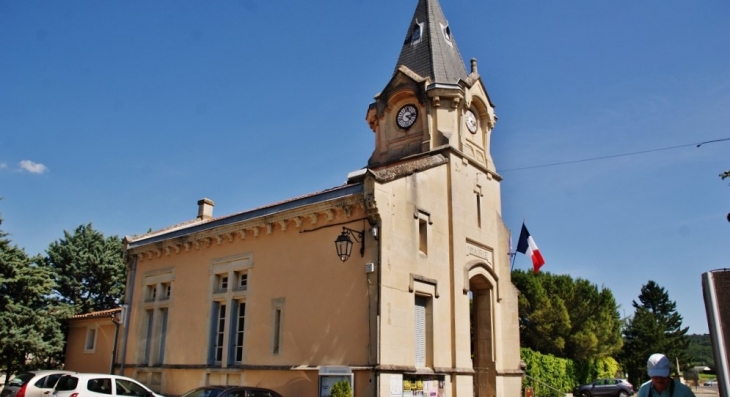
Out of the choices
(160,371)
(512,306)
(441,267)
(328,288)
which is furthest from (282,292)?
(512,306)

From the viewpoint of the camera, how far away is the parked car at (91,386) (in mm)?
14211

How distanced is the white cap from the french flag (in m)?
15.6

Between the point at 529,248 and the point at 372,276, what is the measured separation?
8392mm

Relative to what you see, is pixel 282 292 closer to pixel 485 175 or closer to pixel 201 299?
pixel 201 299

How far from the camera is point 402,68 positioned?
68.8 ft

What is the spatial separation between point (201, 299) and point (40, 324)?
8.72 metres

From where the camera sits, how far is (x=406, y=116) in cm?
2086

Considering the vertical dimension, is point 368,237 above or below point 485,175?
below

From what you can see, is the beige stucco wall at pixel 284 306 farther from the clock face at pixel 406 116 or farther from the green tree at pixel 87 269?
the green tree at pixel 87 269

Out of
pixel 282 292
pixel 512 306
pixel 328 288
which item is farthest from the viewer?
pixel 512 306

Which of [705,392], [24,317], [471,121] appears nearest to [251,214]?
[471,121]

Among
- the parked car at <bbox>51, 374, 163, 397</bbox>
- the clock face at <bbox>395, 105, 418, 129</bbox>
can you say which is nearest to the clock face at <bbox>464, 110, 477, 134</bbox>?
the clock face at <bbox>395, 105, 418, 129</bbox>

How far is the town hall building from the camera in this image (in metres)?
15.0

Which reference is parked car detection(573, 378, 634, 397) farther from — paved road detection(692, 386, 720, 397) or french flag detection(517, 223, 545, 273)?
french flag detection(517, 223, 545, 273)
